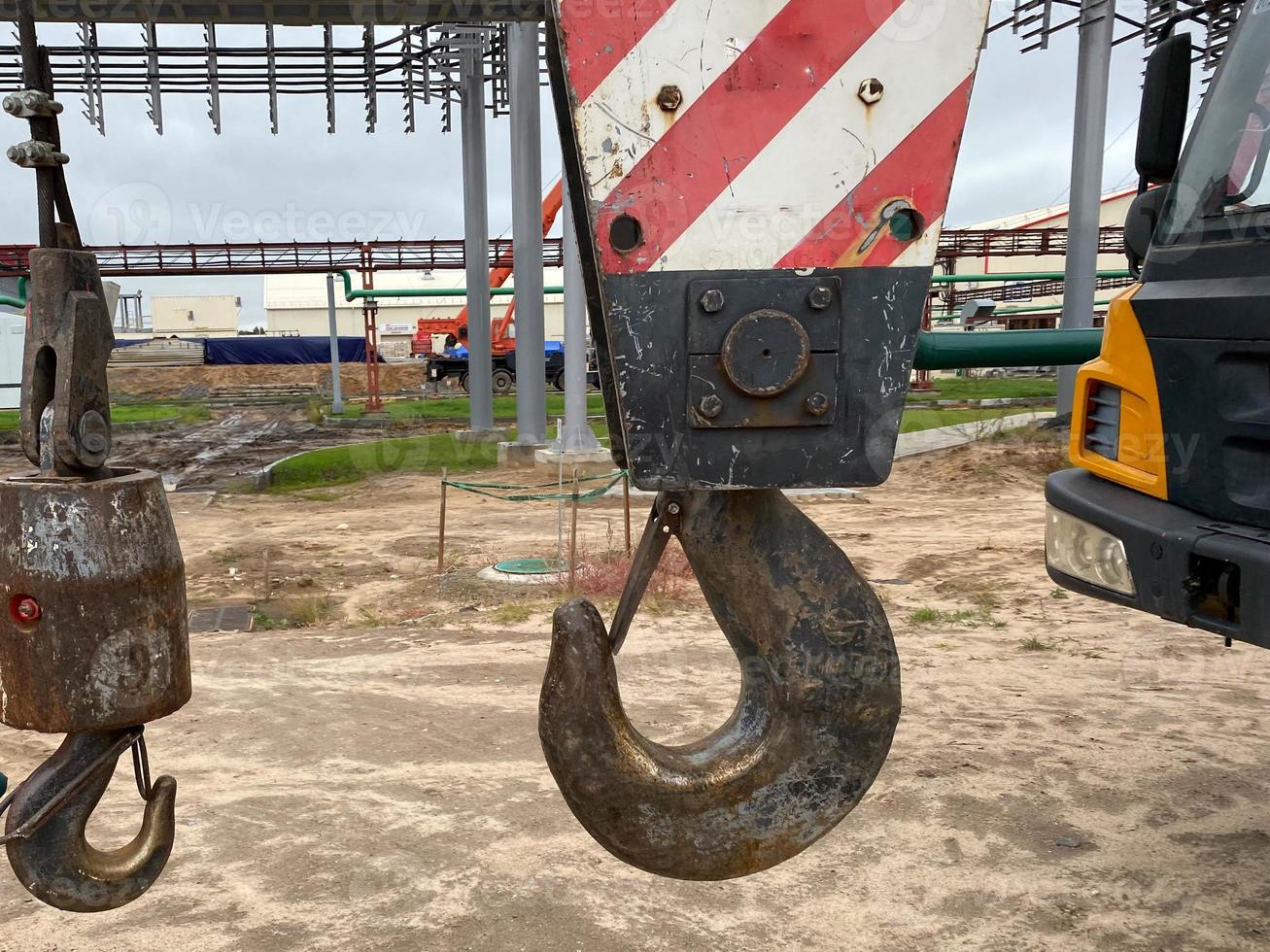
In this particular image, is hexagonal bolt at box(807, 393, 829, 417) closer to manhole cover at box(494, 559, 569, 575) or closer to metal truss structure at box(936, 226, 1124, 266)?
manhole cover at box(494, 559, 569, 575)

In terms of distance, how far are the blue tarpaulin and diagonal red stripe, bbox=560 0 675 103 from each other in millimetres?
37533

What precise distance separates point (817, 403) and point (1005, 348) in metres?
1.41

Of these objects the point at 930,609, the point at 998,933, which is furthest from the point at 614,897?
the point at 930,609

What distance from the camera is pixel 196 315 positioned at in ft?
173

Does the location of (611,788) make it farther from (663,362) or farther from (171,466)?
(171,466)

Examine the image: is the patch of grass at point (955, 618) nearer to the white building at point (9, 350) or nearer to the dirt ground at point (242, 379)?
the white building at point (9, 350)

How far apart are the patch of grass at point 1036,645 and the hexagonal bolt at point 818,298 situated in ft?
15.5

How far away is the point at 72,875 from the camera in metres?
1.35

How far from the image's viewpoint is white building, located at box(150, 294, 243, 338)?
51.9m

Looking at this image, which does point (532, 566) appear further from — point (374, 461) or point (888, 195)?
point (374, 461)

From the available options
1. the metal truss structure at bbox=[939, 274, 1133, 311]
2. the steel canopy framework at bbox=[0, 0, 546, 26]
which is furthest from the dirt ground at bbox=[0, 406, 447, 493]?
the metal truss structure at bbox=[939, 274, 1133, 311]

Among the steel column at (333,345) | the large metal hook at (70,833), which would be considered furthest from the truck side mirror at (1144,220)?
the steel column at (333,345)

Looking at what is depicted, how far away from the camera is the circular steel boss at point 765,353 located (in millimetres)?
1147

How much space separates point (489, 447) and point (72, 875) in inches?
552
